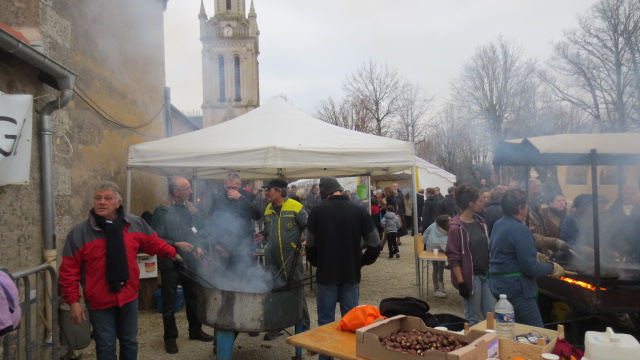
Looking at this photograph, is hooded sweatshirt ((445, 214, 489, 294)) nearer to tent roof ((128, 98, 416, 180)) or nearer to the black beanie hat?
the black beanie hat

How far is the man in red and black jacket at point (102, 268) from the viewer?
321 centimetres

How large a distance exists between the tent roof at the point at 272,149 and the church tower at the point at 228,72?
148ft

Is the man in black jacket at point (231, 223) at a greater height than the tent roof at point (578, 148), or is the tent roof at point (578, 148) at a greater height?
the tent roof at point (578, 148)

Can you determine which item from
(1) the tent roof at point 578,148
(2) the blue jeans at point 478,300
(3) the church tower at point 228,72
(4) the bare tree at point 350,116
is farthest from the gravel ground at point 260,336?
(3) the church tower at point 228,72

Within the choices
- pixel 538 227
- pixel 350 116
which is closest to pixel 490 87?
pixel 350 116

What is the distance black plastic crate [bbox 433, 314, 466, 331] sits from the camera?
327 cm

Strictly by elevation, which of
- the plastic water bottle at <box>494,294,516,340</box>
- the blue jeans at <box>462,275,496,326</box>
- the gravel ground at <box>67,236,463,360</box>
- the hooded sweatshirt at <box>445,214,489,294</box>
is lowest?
the gravel ground at <box>67,236,463,360</box>

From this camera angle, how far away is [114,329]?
3424 mm

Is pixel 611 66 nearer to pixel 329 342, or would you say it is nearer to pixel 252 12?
pixel 329 342

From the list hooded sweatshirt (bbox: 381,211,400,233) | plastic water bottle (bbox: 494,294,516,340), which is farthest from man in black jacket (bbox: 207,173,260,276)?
hooded sweatshirt (bbox: 381,211,400,233)

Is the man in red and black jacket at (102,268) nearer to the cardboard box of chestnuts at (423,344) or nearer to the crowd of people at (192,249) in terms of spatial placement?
the crowd of people at (192,249)

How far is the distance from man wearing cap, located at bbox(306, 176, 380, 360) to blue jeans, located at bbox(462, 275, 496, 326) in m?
1.14

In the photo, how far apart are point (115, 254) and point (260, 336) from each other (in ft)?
8.36

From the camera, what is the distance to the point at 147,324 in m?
5.76
